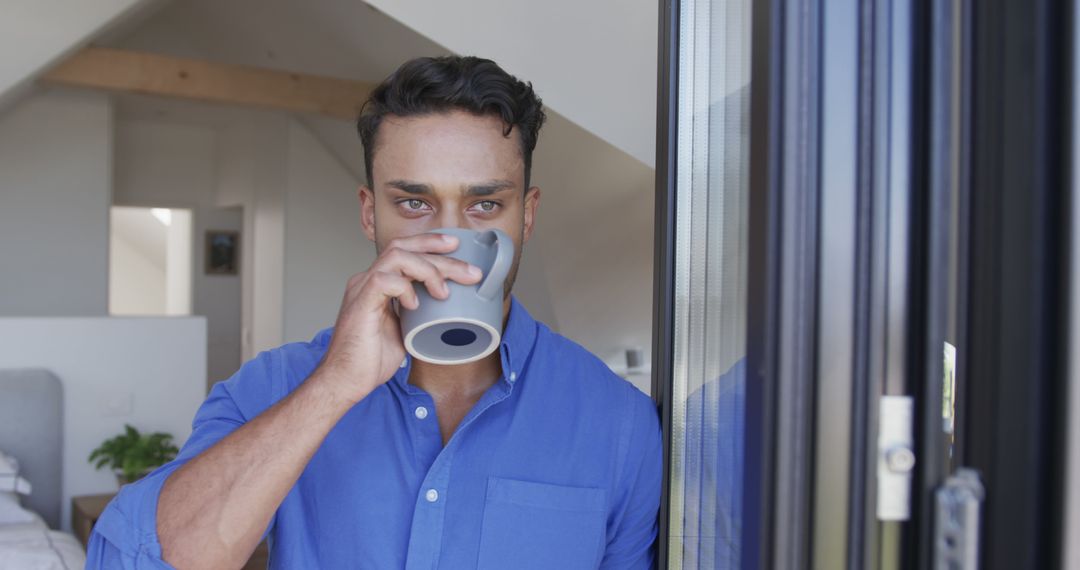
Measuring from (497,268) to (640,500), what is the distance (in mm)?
317

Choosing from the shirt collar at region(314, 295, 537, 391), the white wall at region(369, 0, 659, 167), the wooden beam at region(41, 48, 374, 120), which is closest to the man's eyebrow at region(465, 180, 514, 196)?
the shirt collar at region(314, 295, 537, 391)

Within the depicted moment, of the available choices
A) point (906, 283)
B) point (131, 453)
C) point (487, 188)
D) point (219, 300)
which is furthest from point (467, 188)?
point (219, 300)

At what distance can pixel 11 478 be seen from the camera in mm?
3277

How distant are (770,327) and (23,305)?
637 centimetres

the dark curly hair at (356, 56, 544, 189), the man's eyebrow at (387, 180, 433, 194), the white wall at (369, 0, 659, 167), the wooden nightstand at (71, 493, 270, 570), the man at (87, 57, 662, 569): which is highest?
the white wall at (369, 0, 659, 167)

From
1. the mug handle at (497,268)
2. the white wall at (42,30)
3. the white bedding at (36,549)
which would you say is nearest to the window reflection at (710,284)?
the mug handle at (497,268)

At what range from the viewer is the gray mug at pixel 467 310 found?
0.78 meters

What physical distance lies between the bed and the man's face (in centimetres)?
282

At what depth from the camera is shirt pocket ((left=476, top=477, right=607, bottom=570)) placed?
910 millimetres

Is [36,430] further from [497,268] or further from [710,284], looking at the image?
[710,284]

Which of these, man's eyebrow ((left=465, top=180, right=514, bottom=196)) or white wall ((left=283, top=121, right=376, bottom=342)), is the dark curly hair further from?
white wall ((left=283, top=121, right=376, bottom=342))

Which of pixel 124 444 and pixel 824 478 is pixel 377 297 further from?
pixel 124 444

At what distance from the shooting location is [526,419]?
0.98m

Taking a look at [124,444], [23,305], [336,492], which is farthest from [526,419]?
[23,305]
